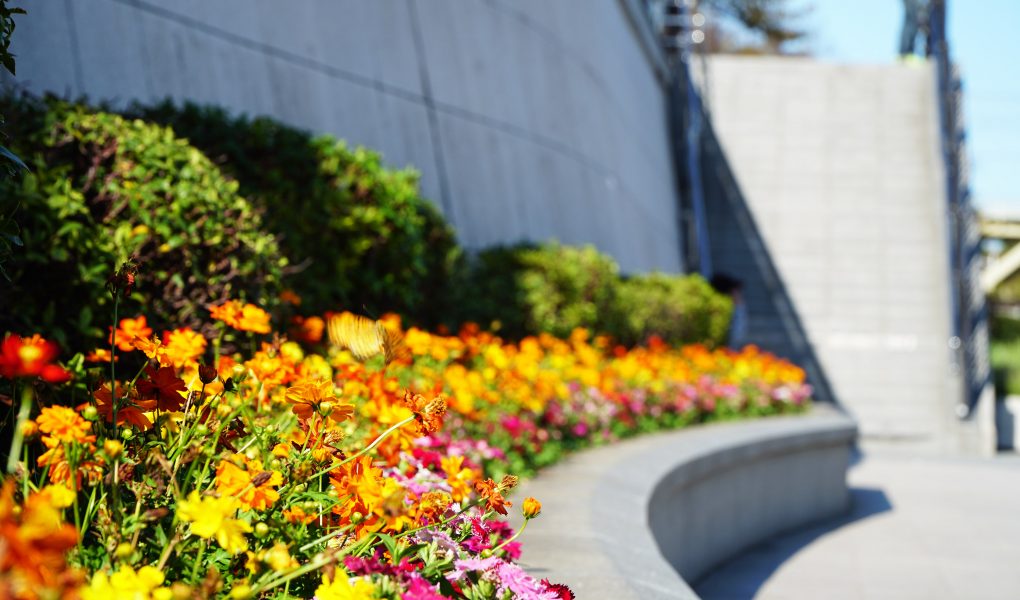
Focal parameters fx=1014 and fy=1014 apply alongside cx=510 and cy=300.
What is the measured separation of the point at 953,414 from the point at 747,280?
4471mm

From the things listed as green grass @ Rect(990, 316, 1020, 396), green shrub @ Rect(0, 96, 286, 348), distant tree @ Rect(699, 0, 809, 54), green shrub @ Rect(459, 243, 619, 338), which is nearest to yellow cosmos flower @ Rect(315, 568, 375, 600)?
green shrub @ Rect(0, 96, 286, 348)

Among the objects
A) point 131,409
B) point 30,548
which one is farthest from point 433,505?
point 30,548

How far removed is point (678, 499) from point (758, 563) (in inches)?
59.2

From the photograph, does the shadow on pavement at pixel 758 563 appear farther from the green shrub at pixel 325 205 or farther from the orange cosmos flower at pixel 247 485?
the orange cosmos flower at pixel 247 485

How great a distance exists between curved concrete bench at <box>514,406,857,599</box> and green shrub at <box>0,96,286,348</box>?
5.28 ft

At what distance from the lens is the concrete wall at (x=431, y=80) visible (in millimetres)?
5540

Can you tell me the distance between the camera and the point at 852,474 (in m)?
12.7

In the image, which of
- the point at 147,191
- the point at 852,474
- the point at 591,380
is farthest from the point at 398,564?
the point at 852,474

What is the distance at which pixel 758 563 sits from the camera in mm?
7043

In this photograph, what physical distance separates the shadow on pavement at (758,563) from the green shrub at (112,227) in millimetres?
3496

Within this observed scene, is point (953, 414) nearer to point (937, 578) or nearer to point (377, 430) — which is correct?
point (937, 578)

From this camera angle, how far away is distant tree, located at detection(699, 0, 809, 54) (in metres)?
40.6

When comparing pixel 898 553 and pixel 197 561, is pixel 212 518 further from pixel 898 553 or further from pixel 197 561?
pixel 898 553

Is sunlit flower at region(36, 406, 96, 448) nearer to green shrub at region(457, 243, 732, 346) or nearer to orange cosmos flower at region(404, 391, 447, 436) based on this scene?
orange cosmos flower at region(404, 391, 447, 436)
